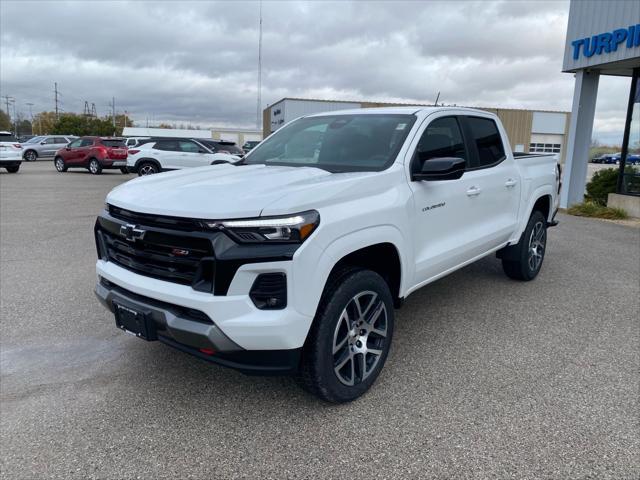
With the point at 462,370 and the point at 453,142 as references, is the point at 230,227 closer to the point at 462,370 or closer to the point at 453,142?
the point at 462,370

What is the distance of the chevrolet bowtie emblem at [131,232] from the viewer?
9.42 ft

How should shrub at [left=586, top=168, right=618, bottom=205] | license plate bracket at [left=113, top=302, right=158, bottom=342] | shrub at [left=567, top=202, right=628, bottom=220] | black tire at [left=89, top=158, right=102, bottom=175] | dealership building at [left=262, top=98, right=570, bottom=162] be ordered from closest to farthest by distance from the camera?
license plate bracket at [left=113, top=302, right=158, bottom=342] < shrub at [left=567, top=202, right=628, bottom=220] < shrub at [left=586, top=168, right=618, bottom=205] < black tire at [left=89, top=158, right=102, bottom=175] < dealership building at [left=262, top=98, right=570, bottom=162]

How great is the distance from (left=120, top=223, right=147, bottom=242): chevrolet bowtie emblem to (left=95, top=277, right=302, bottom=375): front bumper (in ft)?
1.27

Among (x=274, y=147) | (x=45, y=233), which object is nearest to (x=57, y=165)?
(x=45, y=233)

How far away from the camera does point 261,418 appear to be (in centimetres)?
299

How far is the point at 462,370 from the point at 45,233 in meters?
7.41

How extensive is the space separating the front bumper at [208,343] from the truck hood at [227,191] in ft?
1.73

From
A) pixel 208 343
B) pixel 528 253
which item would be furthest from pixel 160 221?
pixel 528 253

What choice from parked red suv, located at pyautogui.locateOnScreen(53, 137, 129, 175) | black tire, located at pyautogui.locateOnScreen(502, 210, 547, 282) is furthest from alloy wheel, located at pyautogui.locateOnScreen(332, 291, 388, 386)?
parked red suv, located at pyautogui.locateOnScreen(53, 137, 129, 175)

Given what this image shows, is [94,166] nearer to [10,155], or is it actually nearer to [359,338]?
[10,155]

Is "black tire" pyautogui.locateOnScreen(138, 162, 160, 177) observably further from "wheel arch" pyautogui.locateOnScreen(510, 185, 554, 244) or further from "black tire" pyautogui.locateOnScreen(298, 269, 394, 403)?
"black tire" pyautogui.locateOnScreen(298, 269, 394, 403)

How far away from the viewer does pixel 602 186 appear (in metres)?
13.1

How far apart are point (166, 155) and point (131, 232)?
656 inches

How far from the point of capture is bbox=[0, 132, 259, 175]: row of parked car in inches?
735
